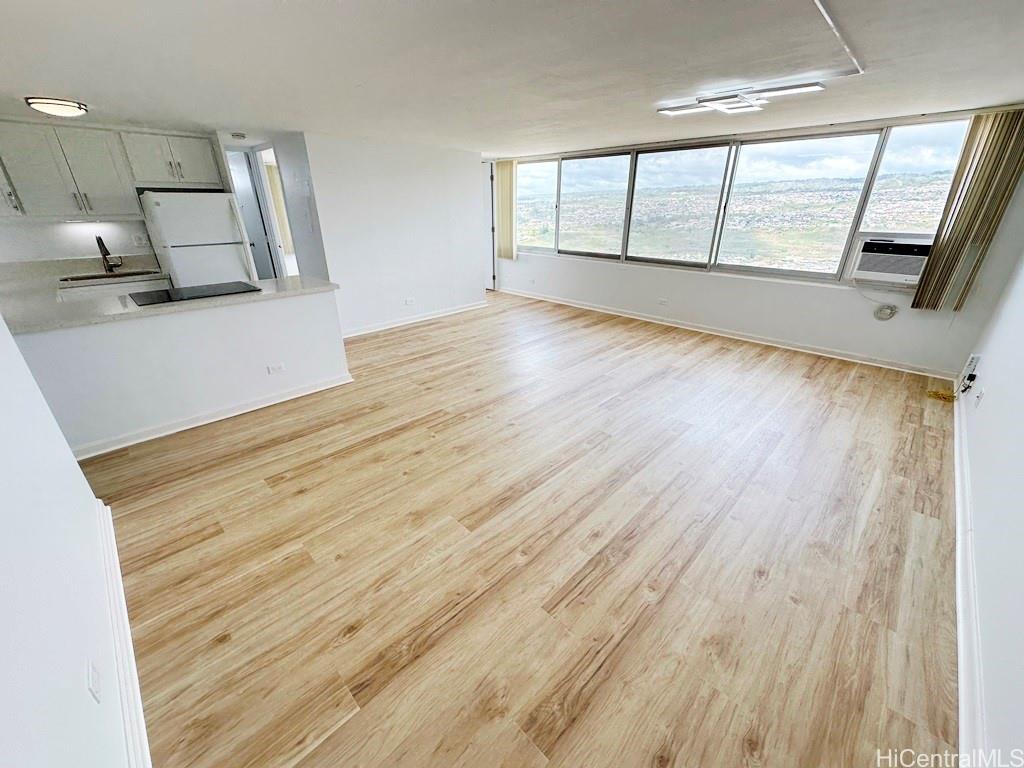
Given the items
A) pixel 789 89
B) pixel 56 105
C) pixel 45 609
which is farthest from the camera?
pixel 56 105

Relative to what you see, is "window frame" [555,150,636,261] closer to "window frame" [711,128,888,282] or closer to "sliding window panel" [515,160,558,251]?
"sliding window panel" [515,160,558,251]

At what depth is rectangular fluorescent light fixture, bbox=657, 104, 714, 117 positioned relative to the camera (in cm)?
311

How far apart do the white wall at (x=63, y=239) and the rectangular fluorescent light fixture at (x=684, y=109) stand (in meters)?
5.31

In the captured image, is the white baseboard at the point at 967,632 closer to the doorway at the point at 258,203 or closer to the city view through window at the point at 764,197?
the city view through window at the point at 764,197

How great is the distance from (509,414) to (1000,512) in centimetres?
262

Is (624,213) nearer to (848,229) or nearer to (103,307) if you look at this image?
(848,229)

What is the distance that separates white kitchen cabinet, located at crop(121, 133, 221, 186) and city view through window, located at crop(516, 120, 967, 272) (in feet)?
14.9

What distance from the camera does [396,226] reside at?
525cm

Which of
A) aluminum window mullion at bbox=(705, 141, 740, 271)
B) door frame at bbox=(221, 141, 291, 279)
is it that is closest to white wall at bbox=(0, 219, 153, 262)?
door frame at bbox=(221, 141, 291, 279)

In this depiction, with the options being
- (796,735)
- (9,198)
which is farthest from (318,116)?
(796,735)

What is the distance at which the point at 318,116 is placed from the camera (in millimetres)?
3418

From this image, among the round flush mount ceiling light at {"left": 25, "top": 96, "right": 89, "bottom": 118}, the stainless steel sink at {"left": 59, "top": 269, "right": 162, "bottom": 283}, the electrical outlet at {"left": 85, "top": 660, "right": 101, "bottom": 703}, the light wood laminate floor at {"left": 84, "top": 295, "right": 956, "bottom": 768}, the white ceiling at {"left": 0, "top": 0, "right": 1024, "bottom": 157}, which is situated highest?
the white ceiling at {"left": 0, "top": 0, "right": 1024, "bottom": 157}

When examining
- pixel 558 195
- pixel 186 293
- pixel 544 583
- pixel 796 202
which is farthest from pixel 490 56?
pixel 558 195

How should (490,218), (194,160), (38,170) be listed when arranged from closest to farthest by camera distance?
1. (38,170)
2. (194,160)
3. (490,218)
